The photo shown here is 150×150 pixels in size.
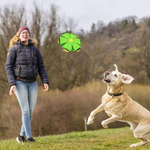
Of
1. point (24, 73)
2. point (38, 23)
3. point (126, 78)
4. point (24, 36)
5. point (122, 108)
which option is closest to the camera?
point (122, 108)

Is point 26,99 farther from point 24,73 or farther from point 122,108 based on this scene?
point 122,108

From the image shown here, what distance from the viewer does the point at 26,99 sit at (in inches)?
189

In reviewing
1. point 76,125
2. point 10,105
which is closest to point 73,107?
point 76,125

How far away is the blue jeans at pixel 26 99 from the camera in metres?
4.76

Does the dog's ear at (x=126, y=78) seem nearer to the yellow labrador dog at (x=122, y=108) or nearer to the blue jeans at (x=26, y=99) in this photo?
the yellow labrador dog at (x=122, y=108)

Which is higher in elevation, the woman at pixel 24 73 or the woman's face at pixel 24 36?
the woman's face at pixel 24 36

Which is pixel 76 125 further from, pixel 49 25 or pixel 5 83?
pixel 49 25

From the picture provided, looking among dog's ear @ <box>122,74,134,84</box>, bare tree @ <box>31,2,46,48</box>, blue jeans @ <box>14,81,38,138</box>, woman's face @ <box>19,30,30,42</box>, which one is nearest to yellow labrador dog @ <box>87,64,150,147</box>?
dog's ear @ <box>122,74,134,84</box>

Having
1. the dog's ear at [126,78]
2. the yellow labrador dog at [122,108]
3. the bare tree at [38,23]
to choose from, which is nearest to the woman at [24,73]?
the yellow labrador dog at [122,108]

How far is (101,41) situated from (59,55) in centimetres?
1143

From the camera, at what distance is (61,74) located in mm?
28000

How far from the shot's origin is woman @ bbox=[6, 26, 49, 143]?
4.77m

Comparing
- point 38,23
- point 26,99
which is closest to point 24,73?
point 26,99

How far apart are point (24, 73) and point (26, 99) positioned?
1.66ft
